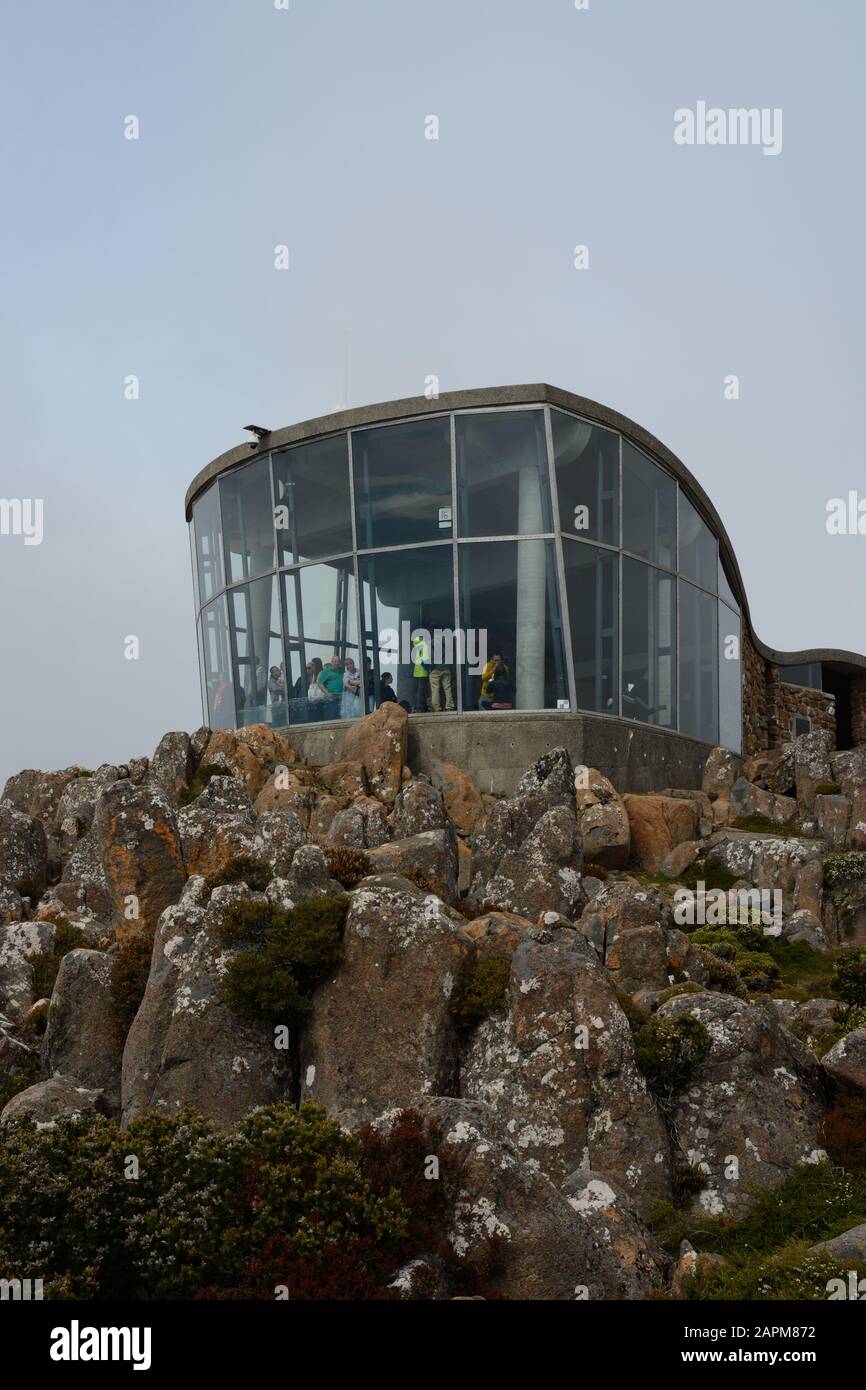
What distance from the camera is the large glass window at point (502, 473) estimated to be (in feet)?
115

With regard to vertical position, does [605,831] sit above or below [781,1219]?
above

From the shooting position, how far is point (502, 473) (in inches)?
1396

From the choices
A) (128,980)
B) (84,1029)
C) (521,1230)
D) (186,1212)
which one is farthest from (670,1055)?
(84,1029)

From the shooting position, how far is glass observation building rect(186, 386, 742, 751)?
114 ft

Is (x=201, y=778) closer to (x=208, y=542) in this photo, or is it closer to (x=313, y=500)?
(x=313, y=500)

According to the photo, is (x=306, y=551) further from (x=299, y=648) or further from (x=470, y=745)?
(x=470, y=745)

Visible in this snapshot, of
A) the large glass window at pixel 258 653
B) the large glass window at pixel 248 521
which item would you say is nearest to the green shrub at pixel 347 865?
the large glass window at pixel 258 653

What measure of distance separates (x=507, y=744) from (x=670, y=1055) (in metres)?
20.9

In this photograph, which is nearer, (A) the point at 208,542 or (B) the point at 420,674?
(B) the point at 420,674

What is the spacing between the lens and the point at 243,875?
1625 cm

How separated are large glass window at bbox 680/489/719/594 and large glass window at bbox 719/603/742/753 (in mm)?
1724

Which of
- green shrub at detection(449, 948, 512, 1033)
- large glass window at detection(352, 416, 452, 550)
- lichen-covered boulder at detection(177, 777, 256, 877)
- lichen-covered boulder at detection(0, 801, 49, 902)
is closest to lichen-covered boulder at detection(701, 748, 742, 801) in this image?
large glass window at detection(352, 416, 452, 550)

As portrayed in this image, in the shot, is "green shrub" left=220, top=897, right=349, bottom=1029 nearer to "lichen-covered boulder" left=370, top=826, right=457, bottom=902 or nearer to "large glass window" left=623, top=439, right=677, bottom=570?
"lichen-covered boulder" left=370, top=826, right=457, bottom=902
